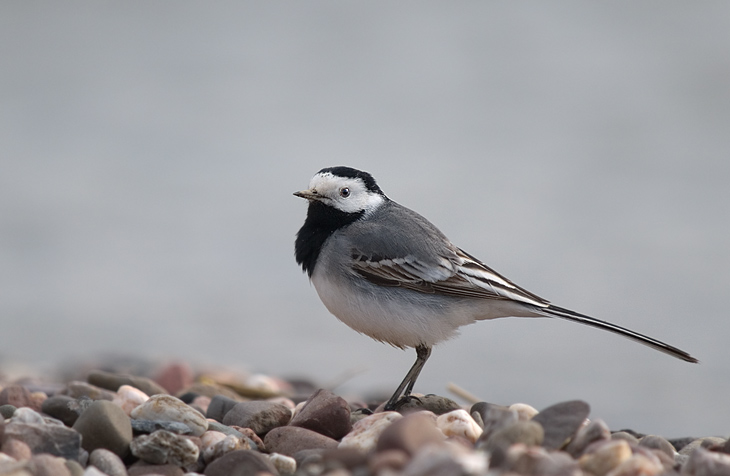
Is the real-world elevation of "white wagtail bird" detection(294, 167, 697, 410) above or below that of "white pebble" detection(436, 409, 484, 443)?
above

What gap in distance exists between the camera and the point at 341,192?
604 centimetres

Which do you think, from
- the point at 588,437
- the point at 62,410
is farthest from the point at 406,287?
the point at 62,410

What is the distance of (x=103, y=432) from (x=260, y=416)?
100 centimetres

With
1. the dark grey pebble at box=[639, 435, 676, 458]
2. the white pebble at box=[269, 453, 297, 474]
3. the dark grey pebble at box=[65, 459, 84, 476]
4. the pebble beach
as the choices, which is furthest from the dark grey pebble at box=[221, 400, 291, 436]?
the dark grey pebble at box=[639, 435, 676, 458]

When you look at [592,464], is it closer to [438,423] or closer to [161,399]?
[438,423]

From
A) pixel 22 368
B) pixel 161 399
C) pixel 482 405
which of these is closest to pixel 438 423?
pixel 482 405

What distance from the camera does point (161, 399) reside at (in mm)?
4258

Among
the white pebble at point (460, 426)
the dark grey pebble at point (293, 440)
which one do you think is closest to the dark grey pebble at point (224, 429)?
the dark grey pebble at point (293, 440)

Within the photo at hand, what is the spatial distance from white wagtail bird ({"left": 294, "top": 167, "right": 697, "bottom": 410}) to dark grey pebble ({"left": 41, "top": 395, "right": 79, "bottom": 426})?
1.86 metres

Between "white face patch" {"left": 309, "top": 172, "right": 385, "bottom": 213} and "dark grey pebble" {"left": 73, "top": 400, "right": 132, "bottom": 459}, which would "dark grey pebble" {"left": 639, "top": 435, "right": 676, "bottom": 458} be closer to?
"dark grey pebble" {"left": 73, "top": 400, "right": 132, "bottom": 459}

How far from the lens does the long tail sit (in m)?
5.09

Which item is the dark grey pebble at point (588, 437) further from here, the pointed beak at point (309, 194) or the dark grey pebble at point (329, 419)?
the pointed beak at point (309, 194)

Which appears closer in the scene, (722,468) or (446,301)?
(722,468)

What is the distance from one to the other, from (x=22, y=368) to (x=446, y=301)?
16.2 feet
